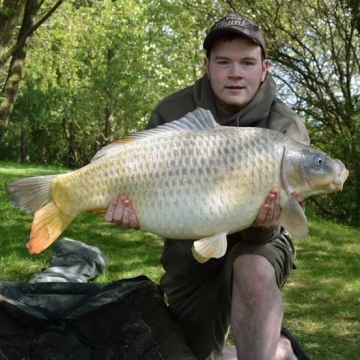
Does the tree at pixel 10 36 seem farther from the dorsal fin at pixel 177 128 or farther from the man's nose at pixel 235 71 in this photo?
the dorsal fin at pixel 177 128

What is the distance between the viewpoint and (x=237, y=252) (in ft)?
6.51

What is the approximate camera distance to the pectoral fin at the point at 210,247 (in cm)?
173

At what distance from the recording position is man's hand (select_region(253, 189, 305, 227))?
5.67 feet

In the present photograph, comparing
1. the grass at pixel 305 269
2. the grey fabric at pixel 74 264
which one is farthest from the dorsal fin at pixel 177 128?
the grey fabric at pixel 74 264

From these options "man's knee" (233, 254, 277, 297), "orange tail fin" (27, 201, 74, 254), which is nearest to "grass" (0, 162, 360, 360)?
"man's knee" (233, 254, 277, 297)

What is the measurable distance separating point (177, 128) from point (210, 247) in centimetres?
36

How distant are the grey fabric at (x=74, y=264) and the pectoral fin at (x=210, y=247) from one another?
1.52m

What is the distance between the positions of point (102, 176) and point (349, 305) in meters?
2.09

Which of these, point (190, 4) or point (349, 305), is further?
point (190, 4)

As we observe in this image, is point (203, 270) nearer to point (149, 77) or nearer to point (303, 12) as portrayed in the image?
point (303, 12)

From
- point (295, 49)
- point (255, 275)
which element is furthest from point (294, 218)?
point (295, 49)

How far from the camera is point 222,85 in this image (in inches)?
83.0

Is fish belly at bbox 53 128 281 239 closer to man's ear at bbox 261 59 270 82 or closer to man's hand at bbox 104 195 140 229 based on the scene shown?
man's hand at bbox 104 195 140 229

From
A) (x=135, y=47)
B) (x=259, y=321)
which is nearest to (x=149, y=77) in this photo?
(x=135, y=47)
